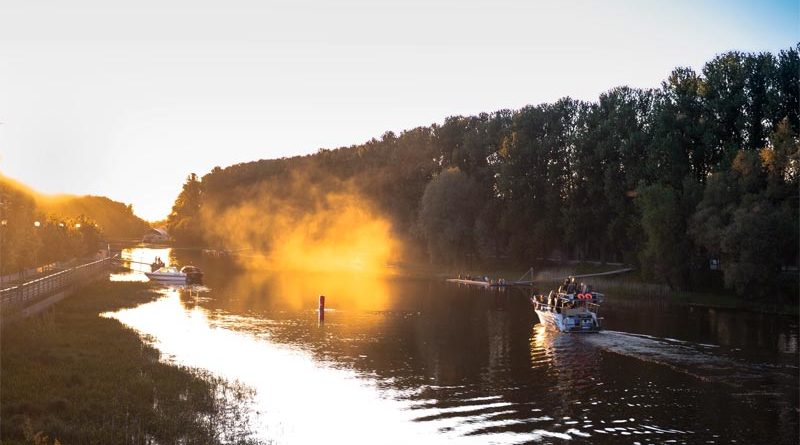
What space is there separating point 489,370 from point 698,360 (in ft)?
49.0

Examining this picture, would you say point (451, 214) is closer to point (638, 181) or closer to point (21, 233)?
point (638, 181)

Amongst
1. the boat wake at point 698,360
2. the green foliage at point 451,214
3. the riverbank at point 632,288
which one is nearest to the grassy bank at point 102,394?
the boat wake at point 698,360

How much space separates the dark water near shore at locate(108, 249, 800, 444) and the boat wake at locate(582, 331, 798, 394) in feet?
0.54

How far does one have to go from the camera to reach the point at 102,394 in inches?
1312

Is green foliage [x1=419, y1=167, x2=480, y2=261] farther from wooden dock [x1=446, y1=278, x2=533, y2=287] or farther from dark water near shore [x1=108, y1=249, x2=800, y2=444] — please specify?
dark water near shore [x1=108, y1=249, x2=800, y2=444]

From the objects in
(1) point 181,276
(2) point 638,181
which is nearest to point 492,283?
(2) point 638,181

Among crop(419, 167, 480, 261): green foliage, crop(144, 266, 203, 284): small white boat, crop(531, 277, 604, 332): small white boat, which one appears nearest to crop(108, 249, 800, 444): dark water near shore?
crop(531, 277, 604, 332): small white boat

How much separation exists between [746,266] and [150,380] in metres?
63.0

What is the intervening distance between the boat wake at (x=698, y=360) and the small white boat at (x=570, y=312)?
6.27 feet

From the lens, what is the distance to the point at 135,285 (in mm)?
97750

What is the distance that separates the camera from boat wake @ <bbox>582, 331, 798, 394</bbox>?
1700 inches

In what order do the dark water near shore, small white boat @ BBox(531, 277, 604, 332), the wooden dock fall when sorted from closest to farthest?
the dark water near shore
small white boat @ BBox(531, 277, 604, 332)
the wooden dock

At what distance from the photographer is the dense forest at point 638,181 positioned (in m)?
78.1

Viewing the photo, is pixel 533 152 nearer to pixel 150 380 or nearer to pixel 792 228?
pixel 792 228
